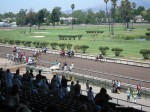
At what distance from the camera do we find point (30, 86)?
1484cm

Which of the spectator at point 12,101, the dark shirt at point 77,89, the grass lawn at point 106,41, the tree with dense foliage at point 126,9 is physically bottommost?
the grass lawn at point 106,41

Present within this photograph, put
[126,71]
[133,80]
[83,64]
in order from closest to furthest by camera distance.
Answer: [133,80], [126,71], [83,64]

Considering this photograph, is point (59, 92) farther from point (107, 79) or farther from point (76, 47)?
point (76, 47)

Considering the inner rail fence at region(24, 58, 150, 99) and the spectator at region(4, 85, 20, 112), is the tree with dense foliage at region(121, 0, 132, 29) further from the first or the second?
the spectator at region(4, 85, 20, 112)

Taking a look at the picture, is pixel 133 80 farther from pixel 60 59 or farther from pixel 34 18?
pixel 34 18

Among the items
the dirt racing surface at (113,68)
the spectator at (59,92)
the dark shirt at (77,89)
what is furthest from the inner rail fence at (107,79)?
the spectator at (59,92)

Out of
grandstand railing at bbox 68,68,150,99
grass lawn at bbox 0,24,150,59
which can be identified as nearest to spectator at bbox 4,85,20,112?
grandstand railing at bbox 68,68,150,99

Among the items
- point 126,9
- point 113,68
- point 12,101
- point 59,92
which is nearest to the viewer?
point 12,101

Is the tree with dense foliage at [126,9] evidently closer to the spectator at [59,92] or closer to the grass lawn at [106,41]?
the grass lawn at [106,41]

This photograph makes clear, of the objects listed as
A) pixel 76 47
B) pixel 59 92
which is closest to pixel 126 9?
pixel 76 47

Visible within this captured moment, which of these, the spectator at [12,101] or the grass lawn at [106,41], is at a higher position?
the spectator at [12,101]

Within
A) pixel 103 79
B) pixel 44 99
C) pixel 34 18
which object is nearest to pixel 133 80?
pixel 103 79

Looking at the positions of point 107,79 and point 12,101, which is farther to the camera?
point 107,79

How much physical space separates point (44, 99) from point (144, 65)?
26.9 m
